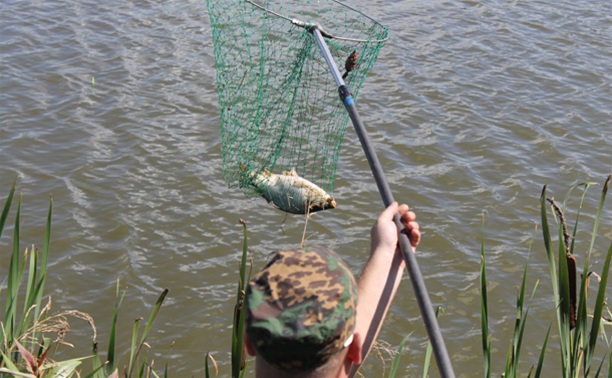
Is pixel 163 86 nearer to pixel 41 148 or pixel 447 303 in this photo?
pixel 41 148

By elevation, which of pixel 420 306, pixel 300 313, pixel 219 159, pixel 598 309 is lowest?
pixel 219 159

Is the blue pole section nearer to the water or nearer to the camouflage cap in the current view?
the camouflage cap

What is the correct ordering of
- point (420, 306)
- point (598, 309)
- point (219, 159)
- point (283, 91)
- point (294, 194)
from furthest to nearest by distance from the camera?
1. point (219, 159)
2. point (283, 91)
3. point (294, 194)
4. point (598, 309)
5. point (420, 306)

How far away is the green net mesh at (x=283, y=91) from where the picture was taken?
4875 millimetres

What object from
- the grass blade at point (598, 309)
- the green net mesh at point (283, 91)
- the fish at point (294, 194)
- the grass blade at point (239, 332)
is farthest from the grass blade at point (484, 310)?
the green net mesh at point (283, 91)

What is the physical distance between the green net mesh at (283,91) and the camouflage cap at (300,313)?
2.35 meters

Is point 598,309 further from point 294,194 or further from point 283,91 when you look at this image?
point 283,91

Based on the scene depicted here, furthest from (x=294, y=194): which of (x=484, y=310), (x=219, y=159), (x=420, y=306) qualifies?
(x=219, y=159)

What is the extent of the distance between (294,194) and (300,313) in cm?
256

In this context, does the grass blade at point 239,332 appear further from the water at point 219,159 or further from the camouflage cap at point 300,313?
the water at point 219,159

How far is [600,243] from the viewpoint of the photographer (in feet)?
24.7

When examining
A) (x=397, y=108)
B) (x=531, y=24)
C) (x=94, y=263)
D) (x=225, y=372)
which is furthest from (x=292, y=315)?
(x=531, y=24)

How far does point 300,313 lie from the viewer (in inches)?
76.3

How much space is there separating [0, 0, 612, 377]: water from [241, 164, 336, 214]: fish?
1.70 m
